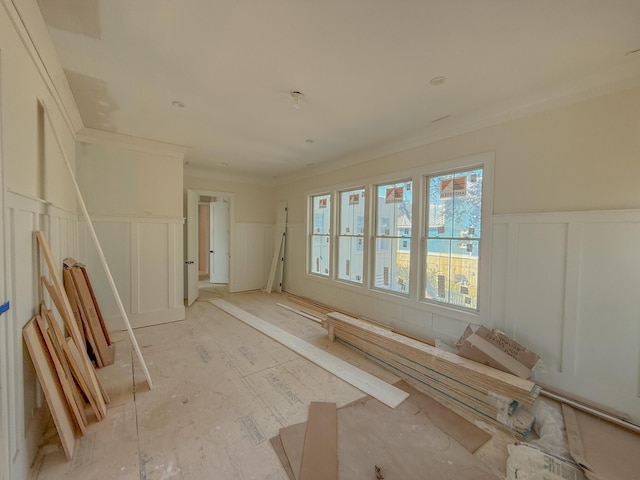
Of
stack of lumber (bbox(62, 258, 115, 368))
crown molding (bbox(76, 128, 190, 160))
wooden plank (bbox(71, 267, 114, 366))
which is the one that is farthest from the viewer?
crown molding (bbox(76, 128, 190, 160))

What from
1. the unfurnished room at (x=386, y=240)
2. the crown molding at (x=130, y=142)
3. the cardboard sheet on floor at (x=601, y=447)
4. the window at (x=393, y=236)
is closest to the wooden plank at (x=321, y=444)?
the unfurnished room at (x=386, y=240)

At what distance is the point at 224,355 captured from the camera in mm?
2965

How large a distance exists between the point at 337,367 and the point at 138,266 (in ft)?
10.6

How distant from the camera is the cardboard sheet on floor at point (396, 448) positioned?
5.11 feet

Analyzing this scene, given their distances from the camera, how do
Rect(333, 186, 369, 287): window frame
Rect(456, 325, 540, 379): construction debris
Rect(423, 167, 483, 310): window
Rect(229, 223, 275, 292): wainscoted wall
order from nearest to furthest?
Rect(456, 325, 540, 379): construction debris → Rect(423, 167, 483, 310): window → Rect(333, 186, 369, 287): window frame → Rect(229, 223, 275, 292): wainscoted wall

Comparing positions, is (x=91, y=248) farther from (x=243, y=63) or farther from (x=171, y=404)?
(x=243, y=63)

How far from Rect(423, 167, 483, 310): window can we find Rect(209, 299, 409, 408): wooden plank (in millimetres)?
1380

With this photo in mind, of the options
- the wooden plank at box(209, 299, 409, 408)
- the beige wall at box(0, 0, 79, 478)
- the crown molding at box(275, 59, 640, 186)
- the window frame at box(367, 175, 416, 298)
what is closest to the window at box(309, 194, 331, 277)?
the window frame at box(367, 175, 416, 298)

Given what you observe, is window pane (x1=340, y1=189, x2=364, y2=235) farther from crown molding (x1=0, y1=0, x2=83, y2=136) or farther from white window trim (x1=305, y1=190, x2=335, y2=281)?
crown molding (x1=0, y1=0, x2=83, y2=136)

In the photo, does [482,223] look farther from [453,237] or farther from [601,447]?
[601,447]

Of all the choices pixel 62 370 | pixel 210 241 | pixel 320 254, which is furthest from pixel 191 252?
pixel 62 370

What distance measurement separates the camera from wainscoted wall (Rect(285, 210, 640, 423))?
2027 millimetres

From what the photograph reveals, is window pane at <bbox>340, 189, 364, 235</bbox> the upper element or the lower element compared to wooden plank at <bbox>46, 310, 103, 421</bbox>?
upper

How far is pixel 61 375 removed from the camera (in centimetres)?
174
